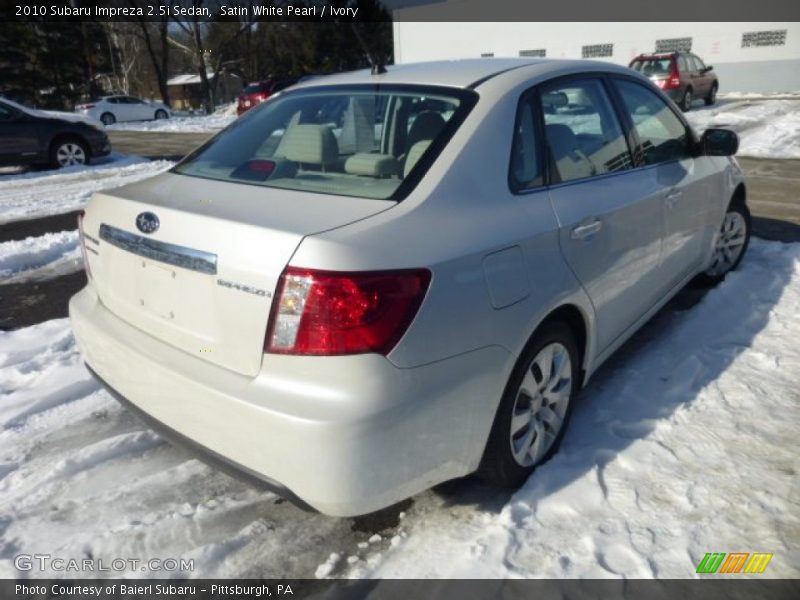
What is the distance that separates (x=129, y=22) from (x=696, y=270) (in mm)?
43890

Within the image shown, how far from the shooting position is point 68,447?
117 inches

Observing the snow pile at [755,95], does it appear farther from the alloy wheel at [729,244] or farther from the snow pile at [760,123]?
the alloy wheel at [729,244]

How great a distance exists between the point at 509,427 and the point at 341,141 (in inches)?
53.8

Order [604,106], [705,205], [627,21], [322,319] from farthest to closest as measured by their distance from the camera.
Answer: [627,21], [705,205], [604,106], [322,319]

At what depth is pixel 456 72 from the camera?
2.80m

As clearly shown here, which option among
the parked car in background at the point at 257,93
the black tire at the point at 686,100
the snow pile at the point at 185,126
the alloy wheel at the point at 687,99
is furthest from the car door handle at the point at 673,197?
the parked car in background at the point at 257,93

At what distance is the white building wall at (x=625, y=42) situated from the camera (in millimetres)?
24703

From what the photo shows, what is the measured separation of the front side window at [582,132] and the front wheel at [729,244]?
6.05 ft

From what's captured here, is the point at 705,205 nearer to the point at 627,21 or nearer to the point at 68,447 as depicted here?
the point at 68,447

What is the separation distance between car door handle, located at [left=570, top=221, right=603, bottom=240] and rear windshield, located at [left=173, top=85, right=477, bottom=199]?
0.65m

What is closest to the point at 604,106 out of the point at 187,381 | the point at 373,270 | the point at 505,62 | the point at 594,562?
the point at 505,62

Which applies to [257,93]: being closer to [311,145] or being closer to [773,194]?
[773,194]

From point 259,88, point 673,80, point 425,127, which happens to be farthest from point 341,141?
point 259,88
